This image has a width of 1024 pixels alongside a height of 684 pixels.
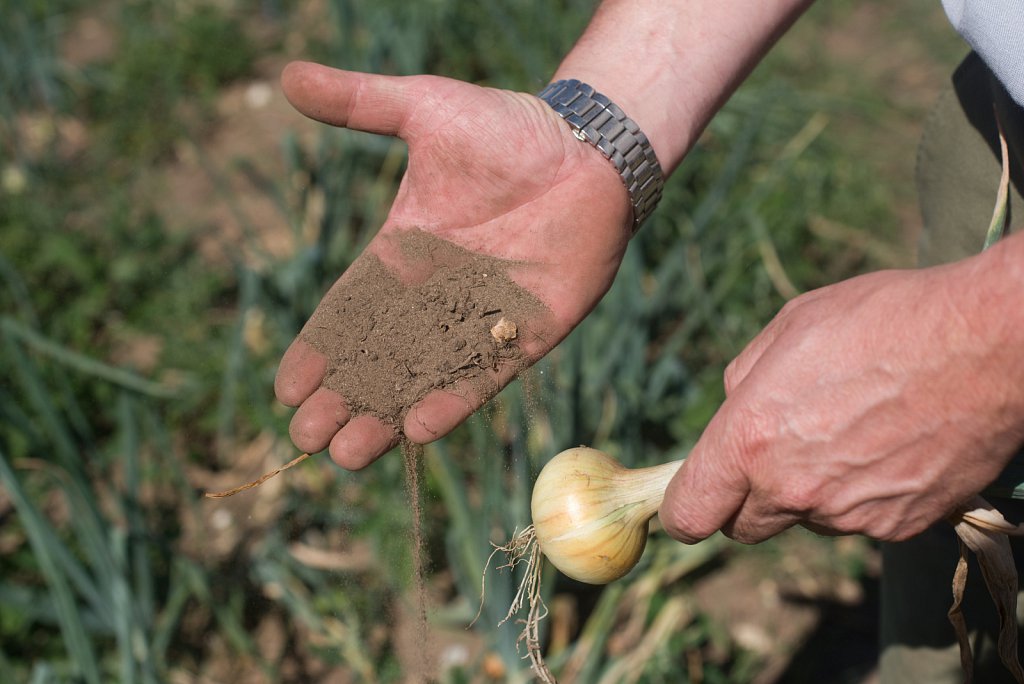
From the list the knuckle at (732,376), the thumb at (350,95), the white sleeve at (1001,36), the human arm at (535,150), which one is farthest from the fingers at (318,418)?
the white sleeve at (1001,36)

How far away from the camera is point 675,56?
136 cm

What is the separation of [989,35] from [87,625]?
64.5 inches

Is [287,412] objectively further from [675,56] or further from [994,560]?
[994,560]

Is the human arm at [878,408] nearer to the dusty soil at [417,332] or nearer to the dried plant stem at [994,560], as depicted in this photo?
the dried plant stem at [994,560]

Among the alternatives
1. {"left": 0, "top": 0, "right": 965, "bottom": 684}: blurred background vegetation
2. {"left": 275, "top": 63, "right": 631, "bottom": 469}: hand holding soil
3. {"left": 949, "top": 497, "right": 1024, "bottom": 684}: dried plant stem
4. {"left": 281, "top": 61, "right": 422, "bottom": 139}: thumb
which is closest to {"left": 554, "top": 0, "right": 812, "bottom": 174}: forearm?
{"left": 275, "top": 63, "right": 631, "bottom": 469}: hand holding soil

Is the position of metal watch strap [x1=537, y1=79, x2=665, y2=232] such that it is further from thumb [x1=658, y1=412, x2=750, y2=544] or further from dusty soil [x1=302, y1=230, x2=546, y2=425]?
thumb [x1=658, y1=412, x2=750, y2=544]

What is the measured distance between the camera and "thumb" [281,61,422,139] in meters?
1.30

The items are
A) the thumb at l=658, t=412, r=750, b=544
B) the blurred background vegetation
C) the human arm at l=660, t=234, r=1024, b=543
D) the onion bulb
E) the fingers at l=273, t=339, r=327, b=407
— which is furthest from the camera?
the blurred background vegetation

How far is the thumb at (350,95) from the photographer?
1.30m

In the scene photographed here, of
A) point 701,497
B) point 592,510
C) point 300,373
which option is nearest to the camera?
point 701,497

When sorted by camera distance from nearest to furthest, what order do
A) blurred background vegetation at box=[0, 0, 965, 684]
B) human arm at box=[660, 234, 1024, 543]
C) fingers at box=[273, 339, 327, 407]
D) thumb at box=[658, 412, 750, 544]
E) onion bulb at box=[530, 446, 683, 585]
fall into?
human arm at box=[660, 234, 1024, 543]
thumb at box=[658, 412, 750, 544]
onion bulb at box=[530, 446, 683, 585]
fingers at box=[273, 339, 327, 407]
blurred background vegetation at box=[0, 0, 965, 684]

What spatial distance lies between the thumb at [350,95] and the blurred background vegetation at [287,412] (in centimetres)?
43

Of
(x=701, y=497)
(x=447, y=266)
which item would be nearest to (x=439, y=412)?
(x=447, y=266)

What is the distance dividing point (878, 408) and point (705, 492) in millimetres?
208
